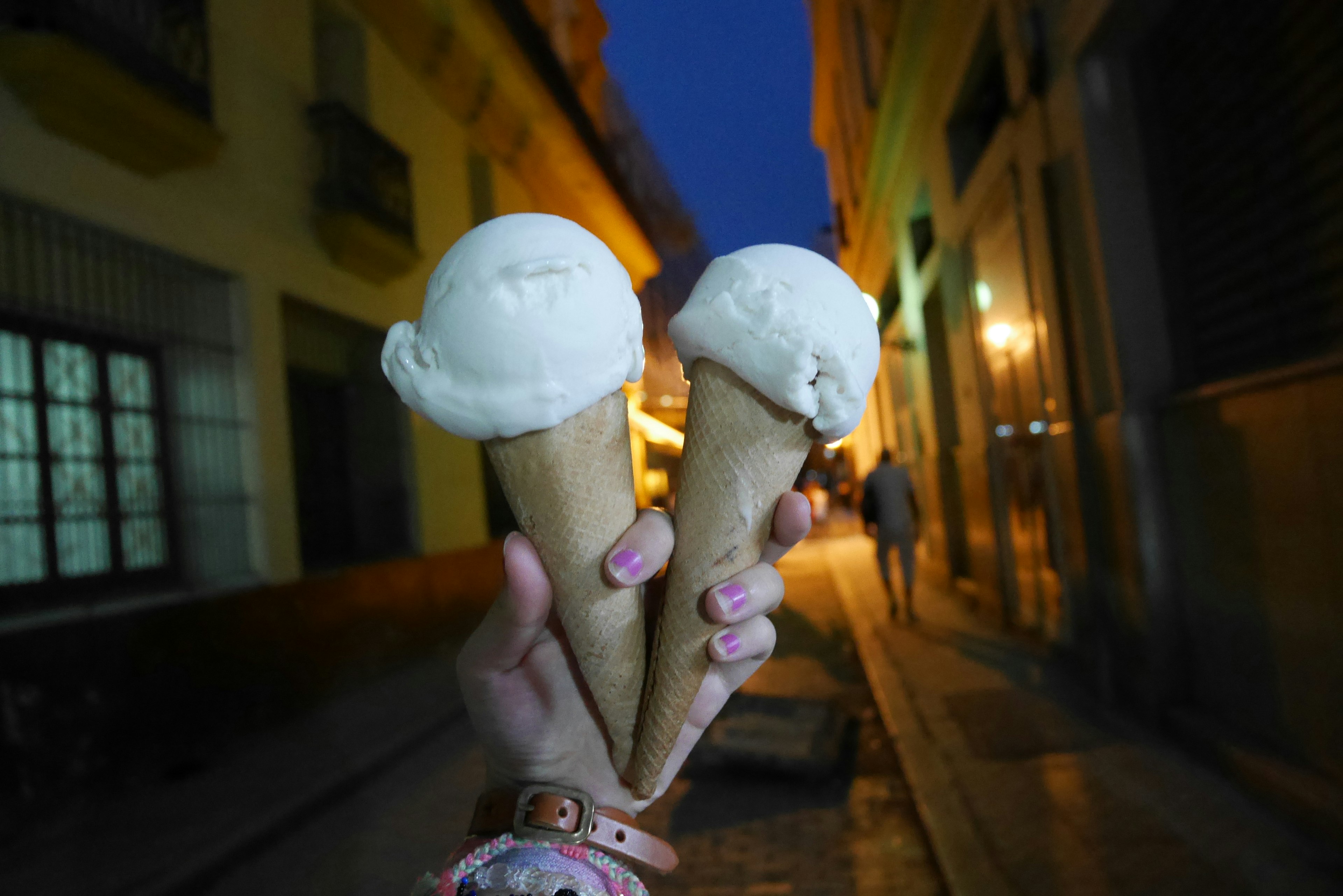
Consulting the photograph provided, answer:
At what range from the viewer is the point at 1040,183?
4926mm

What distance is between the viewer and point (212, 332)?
5711 millimetres

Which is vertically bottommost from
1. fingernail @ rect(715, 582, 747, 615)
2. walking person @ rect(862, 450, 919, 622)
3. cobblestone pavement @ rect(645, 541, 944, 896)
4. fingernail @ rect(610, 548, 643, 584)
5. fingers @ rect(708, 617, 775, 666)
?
cobblestone pavement @ rect(645, 541, 944, 896)

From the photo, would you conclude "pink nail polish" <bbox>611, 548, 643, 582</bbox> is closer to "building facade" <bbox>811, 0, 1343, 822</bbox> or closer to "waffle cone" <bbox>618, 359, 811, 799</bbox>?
"waffle cone" <bbox>618, 359, 811, 799</bbox>

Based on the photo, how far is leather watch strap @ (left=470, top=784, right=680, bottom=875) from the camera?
1.13 metres

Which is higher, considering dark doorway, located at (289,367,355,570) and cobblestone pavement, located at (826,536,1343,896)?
dark doorway, located at (289,367,355,570)

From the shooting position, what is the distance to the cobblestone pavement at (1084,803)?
2.75 metres

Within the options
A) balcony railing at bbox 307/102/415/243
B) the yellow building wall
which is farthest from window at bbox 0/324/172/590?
balcony railing at bbox 307/102/415/243

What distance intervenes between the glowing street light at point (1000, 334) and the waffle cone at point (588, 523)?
19.0 feet

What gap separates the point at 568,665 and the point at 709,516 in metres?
0.44

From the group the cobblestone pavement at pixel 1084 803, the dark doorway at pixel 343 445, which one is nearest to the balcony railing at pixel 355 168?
the dark doorway at pixel 343 445

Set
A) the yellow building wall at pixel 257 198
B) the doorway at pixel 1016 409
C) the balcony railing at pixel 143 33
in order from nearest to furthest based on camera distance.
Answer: the balcony railing at pixel 143 33
the yellow building wall at pixel 257 198
the doorway at pixel 1016 409

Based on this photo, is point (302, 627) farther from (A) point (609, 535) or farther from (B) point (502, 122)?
(B) point (502, 122)

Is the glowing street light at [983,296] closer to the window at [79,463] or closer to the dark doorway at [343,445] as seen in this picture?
the dark doorway at [343,445]

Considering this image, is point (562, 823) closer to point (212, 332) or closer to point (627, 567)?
point (627, 567)
